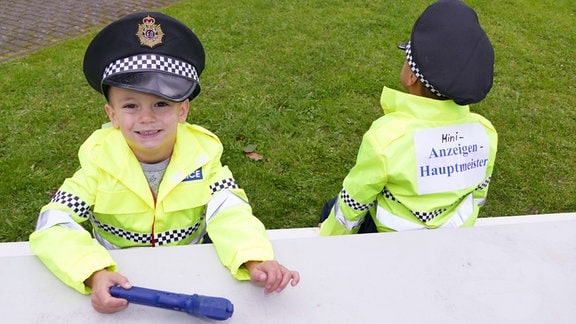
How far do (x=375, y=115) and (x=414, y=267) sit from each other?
2826 millimetres

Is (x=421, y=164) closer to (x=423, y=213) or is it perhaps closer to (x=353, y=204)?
(x=423, y=213)

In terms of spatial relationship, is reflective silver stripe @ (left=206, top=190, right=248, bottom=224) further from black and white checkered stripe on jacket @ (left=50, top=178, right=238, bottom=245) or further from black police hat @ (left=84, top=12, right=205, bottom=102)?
black police hat @ (left=84, top=12, right=205, bottom=102)

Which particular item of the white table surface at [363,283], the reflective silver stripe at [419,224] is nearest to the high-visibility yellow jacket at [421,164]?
the reflective silver stripe at [419,224]

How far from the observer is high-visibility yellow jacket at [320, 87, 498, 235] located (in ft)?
6.34

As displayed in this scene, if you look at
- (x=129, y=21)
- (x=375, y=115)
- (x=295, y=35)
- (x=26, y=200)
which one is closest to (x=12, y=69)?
(x=26, y=200)

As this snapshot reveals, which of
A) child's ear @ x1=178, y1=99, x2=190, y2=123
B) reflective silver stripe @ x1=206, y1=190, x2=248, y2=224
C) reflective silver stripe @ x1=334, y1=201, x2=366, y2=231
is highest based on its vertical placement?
child's ear @ x1=178, y1=99, x2=190, y2=123

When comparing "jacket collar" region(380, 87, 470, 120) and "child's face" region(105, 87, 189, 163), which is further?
"jacket collar" region(380, 87, 470, 120)

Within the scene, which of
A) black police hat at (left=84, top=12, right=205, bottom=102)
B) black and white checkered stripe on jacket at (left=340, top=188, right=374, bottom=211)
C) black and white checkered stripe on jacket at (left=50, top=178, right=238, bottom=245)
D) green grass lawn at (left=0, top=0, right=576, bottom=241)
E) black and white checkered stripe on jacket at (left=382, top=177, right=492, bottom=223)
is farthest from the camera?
green grass lawn at (left=0, top=0, right=576, bottom=241)

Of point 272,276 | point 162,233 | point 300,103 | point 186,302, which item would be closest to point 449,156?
point 272,276

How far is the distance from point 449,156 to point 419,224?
28 cm

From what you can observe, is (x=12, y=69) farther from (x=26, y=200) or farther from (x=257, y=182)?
(x=257, y=182)

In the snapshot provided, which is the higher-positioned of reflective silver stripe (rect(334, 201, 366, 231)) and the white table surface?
the white table surface

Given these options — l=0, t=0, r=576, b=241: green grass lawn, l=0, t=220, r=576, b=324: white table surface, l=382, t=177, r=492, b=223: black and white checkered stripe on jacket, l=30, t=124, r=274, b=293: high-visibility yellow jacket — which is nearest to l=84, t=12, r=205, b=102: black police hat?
l=30, t=124, r=274, b=293: high-visibility yellow jacket

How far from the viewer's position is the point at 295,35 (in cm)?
541
